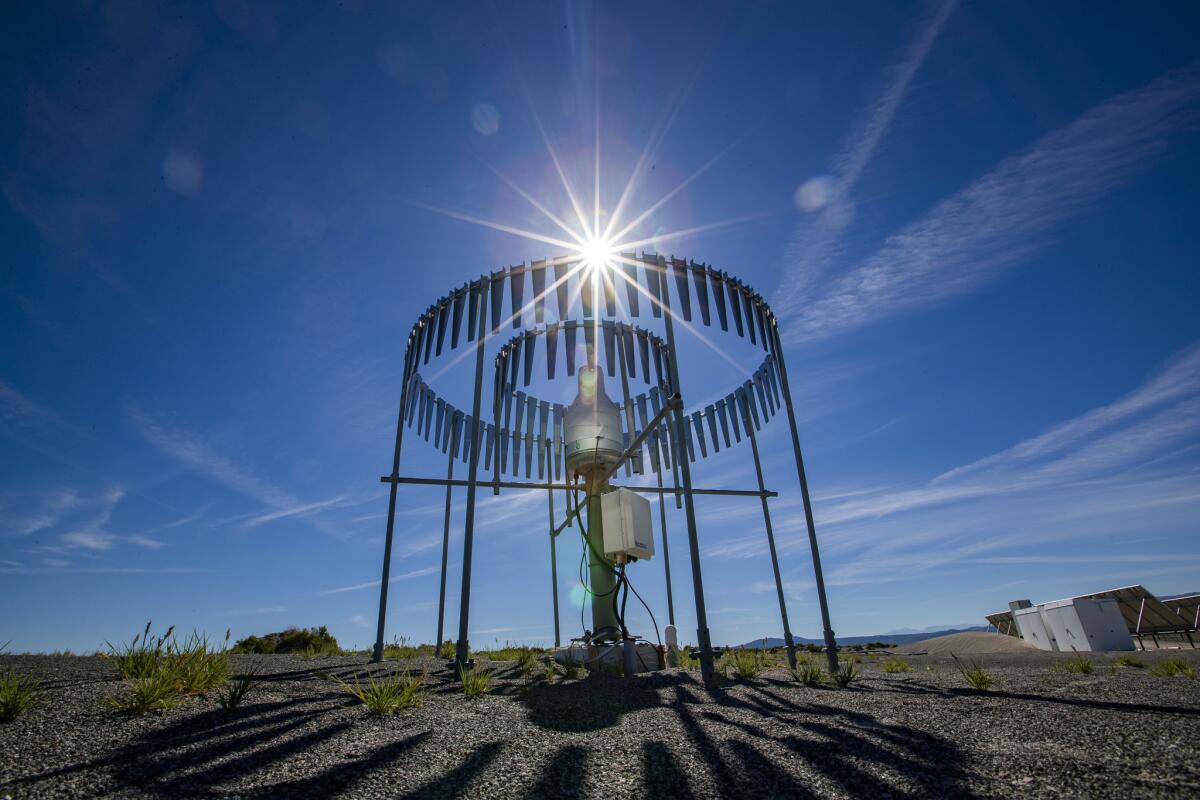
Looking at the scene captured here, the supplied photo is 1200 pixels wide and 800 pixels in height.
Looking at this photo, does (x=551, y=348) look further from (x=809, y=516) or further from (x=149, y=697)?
(x=149, y=697)

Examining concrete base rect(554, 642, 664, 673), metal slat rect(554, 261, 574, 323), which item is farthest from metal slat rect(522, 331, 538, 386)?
concrete base rect(554, 642, 664, 673)

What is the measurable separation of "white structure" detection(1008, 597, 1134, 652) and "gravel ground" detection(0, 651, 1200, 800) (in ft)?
42.3

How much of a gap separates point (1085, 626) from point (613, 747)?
1886cm

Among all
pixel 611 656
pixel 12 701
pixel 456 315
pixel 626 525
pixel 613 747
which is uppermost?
pixel 456 315

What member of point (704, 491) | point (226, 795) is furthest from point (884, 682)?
point (226, 795)

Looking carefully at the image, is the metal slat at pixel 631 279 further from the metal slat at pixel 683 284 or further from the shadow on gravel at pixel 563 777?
the shadow on gravel at pixel 563 777

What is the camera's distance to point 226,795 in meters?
2.94

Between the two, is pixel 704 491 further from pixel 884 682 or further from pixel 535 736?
pixel 535 736

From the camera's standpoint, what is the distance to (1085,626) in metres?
15.5

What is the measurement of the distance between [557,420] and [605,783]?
43.6 ft

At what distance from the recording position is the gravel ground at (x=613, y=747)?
304cm

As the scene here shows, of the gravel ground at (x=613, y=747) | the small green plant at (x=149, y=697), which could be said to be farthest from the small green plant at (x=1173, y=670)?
the small green plant at (x=149, y=697)

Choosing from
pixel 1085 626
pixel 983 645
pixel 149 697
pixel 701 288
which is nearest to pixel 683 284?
pixel 701 288

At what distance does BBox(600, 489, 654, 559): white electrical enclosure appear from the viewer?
29.3 ft
